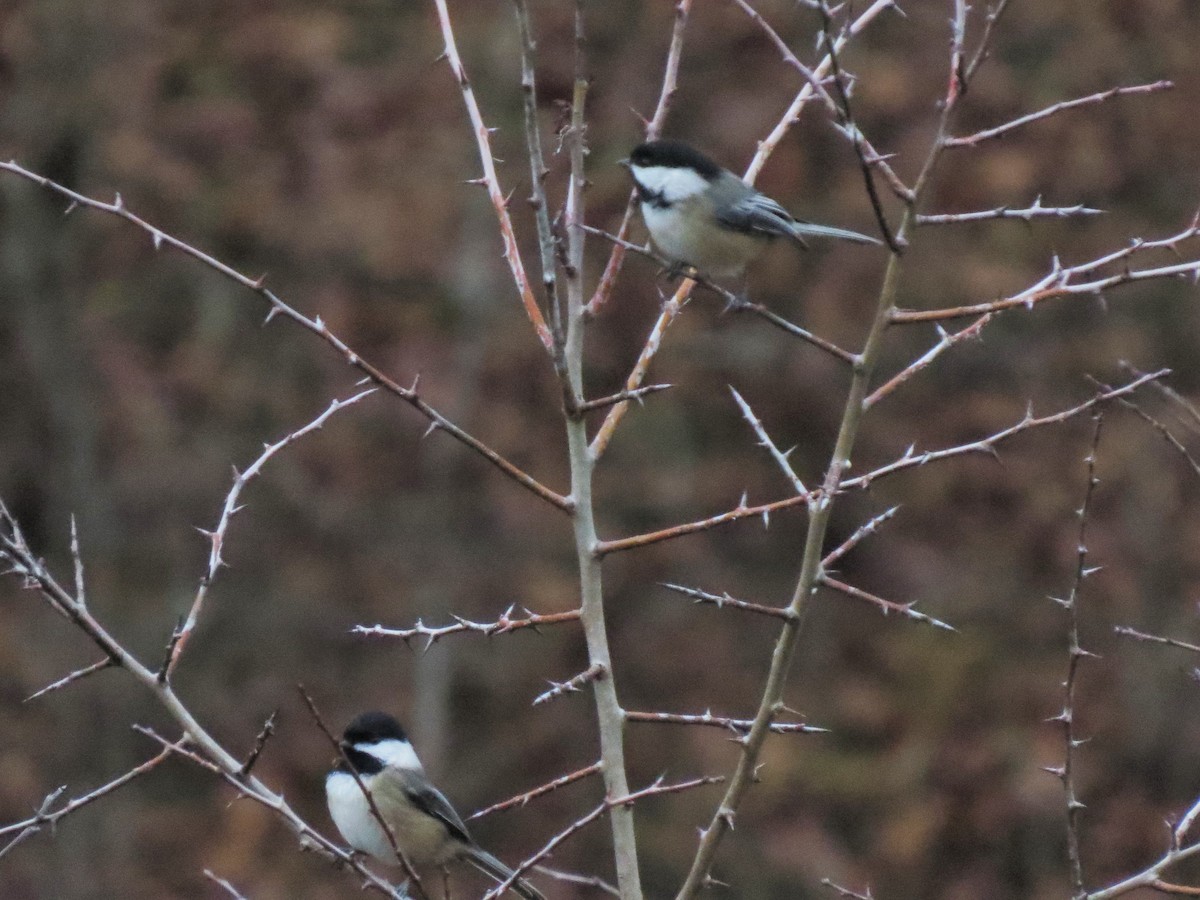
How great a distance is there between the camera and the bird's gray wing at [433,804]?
16.7 ft

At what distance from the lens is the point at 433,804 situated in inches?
202

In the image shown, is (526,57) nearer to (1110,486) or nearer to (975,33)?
(1110,486)

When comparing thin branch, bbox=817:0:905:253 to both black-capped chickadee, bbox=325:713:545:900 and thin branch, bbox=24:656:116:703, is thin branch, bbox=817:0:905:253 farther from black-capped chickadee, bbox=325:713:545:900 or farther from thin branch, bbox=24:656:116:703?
black-capped chickadee, bbox=325:713:545:900

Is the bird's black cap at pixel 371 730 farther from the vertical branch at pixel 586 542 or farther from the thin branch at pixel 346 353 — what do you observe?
the thin branch at pixel 346 353

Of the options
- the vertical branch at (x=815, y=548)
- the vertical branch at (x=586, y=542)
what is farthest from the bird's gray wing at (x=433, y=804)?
the vertical branch at (x=815, y=548)

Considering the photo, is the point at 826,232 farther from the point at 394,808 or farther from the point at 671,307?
the point at 394,808

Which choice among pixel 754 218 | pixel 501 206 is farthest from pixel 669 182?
pixel 501 206

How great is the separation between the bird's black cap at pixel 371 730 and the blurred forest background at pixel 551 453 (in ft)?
14.8

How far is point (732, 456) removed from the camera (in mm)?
11125

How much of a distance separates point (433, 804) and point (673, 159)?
195 centimetres

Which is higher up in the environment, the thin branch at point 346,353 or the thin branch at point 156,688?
the thin branch at point 346,353

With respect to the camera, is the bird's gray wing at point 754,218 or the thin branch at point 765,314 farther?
the bird's gray wing at point 754,218

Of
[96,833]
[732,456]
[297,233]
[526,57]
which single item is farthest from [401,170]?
[526,57]

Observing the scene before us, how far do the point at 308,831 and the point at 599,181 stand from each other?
24.8ft
